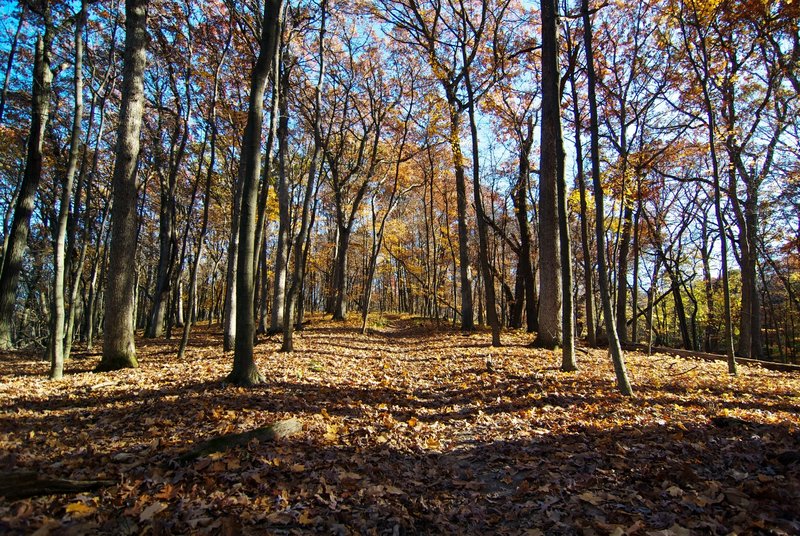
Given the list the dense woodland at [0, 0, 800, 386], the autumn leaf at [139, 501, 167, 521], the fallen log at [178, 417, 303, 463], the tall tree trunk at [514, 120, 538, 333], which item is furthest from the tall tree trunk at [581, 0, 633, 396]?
the tall tree trunk at [514, 120, 538, 333]

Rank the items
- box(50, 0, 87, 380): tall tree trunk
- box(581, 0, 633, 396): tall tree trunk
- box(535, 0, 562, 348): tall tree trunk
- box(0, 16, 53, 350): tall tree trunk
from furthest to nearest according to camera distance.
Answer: box(0, 16, 53, 350): tall tree trunk, box(535, 0, 562, 348): tall tree trunk, box(50, 0, 87, 380): tall tree trunk, box(581, 0, 633, 396): tall tree trunk

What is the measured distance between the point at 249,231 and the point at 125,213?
405cm

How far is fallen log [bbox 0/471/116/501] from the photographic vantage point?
287 centimetres

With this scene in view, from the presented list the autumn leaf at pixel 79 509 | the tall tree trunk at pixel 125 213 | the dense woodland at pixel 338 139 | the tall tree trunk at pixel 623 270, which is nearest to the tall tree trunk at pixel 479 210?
the dense woodland at pixel 338 139

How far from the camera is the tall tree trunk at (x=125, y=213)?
847cm

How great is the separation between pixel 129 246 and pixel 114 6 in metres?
6.42

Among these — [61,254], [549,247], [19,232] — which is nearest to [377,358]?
[549,247]

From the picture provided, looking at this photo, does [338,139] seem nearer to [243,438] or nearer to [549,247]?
[549,247]

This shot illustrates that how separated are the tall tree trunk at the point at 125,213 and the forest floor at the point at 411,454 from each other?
2.88ft

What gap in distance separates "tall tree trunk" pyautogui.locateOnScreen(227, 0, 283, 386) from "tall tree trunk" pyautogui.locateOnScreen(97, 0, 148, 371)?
3.65 m

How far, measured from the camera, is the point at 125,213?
28.0 feet

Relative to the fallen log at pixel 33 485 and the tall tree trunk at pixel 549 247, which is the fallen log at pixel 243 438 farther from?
the tall tree trunk at pixel 549 247

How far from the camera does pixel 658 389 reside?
23.7ft

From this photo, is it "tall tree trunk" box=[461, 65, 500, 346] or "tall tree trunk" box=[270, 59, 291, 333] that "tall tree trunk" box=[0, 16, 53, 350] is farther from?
"tall tree trunk" box=[461, 65, 500, 346]
